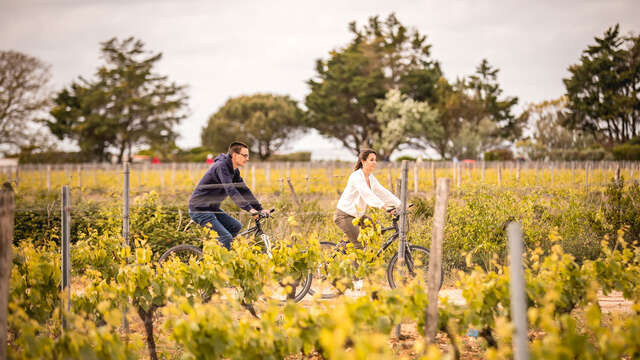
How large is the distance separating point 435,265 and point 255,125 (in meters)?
49.9

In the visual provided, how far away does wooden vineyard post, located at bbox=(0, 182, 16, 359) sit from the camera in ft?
8.51

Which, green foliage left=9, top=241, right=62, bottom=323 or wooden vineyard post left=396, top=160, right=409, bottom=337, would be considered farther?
wooden vineyard post left=396, top=160, right=409, bottom=337

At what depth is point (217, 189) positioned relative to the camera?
5312 millimetres

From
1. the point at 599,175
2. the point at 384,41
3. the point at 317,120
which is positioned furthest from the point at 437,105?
the point at 599,175

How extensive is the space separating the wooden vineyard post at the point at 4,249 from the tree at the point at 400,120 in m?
38.5

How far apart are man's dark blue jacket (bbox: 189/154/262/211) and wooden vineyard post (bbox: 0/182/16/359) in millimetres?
2476

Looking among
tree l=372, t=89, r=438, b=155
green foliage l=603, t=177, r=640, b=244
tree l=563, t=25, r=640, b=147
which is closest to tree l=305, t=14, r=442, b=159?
tree l=372, t=89, r=438, b=155

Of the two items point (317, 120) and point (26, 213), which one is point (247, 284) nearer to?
point (26, 213)

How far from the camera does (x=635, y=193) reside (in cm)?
742

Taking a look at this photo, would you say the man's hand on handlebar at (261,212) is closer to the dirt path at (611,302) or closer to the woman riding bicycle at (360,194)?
the woman riding bicycle at (360,194)

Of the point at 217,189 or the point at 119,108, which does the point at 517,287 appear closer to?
the point at 217,189

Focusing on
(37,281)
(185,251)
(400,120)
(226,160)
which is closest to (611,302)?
(226,160)

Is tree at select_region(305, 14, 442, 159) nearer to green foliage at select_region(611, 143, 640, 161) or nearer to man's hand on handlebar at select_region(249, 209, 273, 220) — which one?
green foliage at select_region(611, 143, 640, 161)

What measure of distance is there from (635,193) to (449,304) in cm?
599
